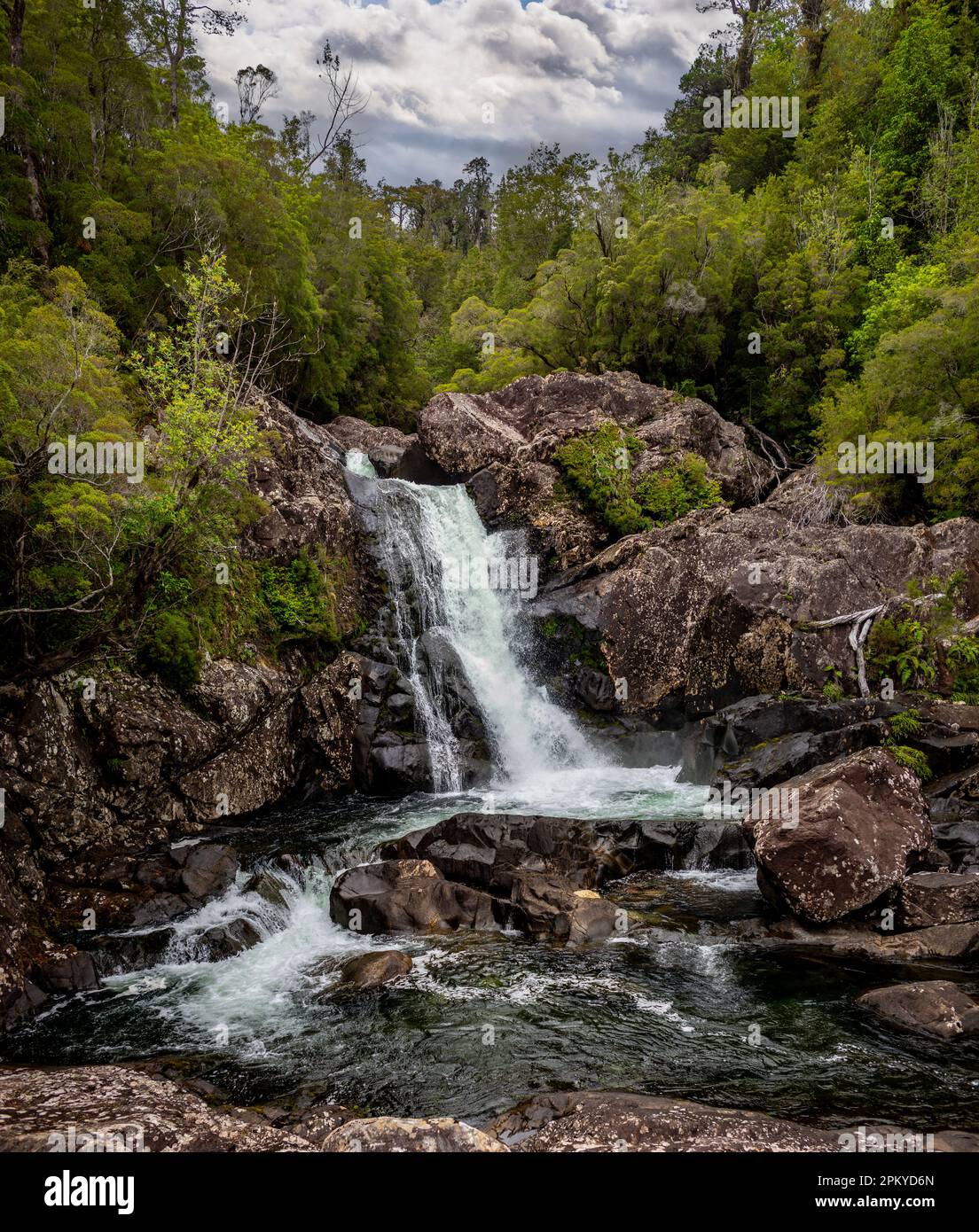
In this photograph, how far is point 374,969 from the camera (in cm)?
956

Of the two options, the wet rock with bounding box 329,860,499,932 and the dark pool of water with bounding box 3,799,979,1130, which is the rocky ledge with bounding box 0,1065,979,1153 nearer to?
the dark pool of water with bounding box 3,799,979,1130

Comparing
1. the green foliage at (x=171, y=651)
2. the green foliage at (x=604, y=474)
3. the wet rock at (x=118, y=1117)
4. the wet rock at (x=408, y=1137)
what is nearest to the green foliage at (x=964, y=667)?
the green foliage at (x=604, y=474)

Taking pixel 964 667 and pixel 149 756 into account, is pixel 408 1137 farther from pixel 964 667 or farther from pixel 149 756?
pixel 964 667

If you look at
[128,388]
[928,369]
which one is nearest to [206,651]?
[128,388]

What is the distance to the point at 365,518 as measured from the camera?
841 inches

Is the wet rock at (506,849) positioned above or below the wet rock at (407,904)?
above

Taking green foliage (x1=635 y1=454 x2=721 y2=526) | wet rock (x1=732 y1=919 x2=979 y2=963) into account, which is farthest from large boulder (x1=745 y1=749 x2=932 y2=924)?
green foliage (x1=635 y1=454 x2=721 y2=526)

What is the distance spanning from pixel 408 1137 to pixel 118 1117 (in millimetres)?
2408

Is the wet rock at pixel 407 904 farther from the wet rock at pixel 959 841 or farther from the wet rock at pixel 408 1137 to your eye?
the wet rock at pixel 959 841

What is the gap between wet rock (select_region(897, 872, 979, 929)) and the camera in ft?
32.0

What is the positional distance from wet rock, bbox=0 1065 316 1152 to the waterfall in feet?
36.2

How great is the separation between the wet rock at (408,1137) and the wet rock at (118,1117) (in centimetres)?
36

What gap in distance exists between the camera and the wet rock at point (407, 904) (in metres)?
10.9
